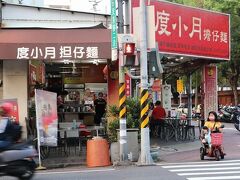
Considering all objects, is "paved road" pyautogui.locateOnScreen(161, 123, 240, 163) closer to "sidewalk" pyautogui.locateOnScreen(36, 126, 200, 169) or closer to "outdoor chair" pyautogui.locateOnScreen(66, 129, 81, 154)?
"sidewalk" pyautogui.locateOnScreen(36, 126, 200, 169)

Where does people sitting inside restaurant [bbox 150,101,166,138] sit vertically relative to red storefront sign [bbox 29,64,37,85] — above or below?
below

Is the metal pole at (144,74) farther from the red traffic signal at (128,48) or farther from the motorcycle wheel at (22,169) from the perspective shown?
the motorcycle wheel at (22,169)

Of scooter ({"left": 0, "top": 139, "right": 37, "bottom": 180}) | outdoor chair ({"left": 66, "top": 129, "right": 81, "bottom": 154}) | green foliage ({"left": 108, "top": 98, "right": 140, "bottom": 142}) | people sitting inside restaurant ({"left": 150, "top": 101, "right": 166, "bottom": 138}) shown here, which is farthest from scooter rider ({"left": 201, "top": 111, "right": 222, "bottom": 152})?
people sitting inside restaurant ({"left": 150, "top": 101, "right": 166, "bottom": 138})

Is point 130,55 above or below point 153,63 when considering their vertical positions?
above

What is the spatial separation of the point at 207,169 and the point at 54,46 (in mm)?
6378

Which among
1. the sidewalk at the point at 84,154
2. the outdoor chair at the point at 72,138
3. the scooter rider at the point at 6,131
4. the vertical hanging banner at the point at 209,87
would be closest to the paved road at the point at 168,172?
the sidewalk at the point at 84,154

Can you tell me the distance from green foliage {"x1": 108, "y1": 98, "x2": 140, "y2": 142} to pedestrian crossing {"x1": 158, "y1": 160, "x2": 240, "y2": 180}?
7.61 ft

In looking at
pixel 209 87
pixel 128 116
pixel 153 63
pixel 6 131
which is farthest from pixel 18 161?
pixel 209 87

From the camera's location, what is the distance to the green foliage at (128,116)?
53.0 feet

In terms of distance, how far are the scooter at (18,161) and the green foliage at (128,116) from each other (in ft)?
17.6

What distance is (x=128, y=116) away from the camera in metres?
16.3

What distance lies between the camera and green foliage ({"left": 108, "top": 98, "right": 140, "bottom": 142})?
16156 millimetres

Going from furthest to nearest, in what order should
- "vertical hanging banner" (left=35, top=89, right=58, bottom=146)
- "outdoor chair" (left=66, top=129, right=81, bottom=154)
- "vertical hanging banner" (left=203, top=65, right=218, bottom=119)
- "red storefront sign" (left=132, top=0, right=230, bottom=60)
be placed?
"vertical hanging banner" (left=203, top=65, right=218, bottom=119), "red storefront sign" (left=132, top=0, right=230, bottom=60), "outdoor chair" (left=66, top=129, right=81, bottom=154), "vertical hanging banner" (left=35, top=89, right=58, bottom=146)

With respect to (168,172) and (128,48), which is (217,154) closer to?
(168,172)
